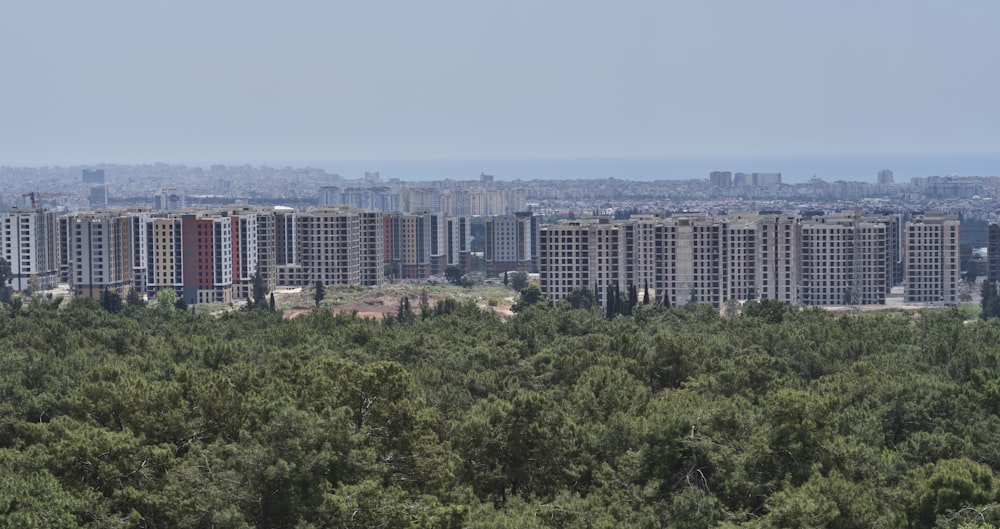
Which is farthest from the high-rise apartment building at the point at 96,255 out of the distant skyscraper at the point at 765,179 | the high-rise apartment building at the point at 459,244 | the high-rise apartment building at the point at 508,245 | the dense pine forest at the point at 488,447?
the distant skyscraper at the point at 765,179

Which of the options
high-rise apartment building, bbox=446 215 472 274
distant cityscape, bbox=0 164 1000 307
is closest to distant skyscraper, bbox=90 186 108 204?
high-rise apartment building, bbox=446 215 472 274

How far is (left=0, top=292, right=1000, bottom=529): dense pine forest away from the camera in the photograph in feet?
A: 56.9

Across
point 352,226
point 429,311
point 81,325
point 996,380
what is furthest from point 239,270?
point 996,380

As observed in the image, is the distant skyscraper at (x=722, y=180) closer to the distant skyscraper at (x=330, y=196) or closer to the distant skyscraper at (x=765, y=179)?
the distant skyscraper at (x=765, y=179)

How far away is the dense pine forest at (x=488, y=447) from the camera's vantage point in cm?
1733

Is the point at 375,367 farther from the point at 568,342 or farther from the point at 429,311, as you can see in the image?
the point at 429,311

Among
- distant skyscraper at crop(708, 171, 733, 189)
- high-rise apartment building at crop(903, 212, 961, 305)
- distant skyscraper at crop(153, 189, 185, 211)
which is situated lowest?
high-rise apartment building at crop(903, 212, 961, 305)

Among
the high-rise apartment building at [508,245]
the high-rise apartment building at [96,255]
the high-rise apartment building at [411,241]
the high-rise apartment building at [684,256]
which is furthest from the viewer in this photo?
the high-rise apartment building at [508,245]

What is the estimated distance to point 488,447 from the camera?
20219mm

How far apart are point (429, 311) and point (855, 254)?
1033 inches

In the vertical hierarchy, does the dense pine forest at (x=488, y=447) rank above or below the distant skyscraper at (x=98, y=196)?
below

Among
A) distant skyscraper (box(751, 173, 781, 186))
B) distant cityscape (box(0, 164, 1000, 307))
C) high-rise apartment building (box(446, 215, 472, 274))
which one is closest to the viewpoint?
distant cityscape (box(0, 164, 1000, 307))

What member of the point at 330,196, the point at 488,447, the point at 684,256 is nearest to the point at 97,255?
the point at 684,256

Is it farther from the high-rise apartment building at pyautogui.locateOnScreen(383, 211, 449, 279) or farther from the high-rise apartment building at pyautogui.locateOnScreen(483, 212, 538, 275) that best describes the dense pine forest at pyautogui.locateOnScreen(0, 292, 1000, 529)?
the high-rise apartment building at pyautogui.locateOnScreen(483, 212, 538, 275)
